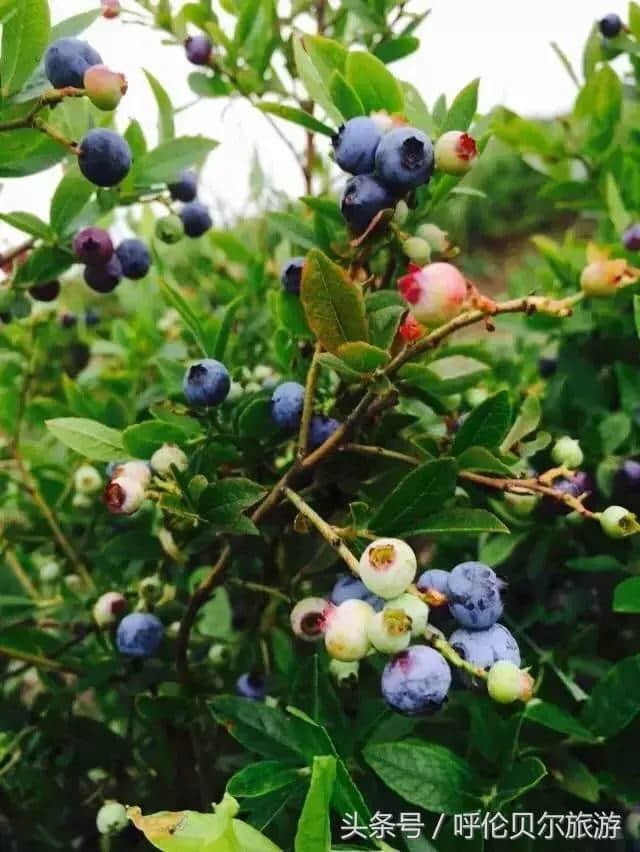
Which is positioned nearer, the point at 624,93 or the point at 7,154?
the point at 7,154

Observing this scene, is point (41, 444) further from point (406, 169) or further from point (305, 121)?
point (406, 169)

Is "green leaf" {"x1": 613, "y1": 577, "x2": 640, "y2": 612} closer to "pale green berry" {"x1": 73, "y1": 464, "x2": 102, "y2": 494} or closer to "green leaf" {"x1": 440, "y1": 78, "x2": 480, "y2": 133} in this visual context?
"green leaf" {"x1": 440, "y1": 78, "x2": 480, "y2": 133}

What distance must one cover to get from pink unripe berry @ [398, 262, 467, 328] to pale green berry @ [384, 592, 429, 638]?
0.63 ft

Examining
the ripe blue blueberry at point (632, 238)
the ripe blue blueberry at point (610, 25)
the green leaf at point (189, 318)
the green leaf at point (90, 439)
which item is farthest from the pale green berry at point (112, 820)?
the ripe blue blueberry at point (610, 25)

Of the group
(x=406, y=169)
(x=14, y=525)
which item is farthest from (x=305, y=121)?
(x=14, y=525)

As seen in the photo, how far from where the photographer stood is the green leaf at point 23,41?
2.71ft

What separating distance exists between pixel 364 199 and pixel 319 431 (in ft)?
0.69

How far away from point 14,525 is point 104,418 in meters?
0.21

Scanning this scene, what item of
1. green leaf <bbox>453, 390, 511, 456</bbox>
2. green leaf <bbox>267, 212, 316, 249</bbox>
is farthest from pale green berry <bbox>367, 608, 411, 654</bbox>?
green leaf <bbox>267, 212, 316, 249</bbox>

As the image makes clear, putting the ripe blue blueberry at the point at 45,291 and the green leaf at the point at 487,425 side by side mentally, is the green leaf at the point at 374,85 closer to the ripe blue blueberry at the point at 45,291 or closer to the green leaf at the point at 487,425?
the green leaf at the point at 487,425

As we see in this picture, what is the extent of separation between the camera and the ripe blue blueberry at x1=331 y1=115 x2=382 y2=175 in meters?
0.81

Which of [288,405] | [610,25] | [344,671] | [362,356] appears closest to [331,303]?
[362,356]

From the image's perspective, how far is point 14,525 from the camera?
1344 mm

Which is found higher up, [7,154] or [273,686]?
[7,154]
